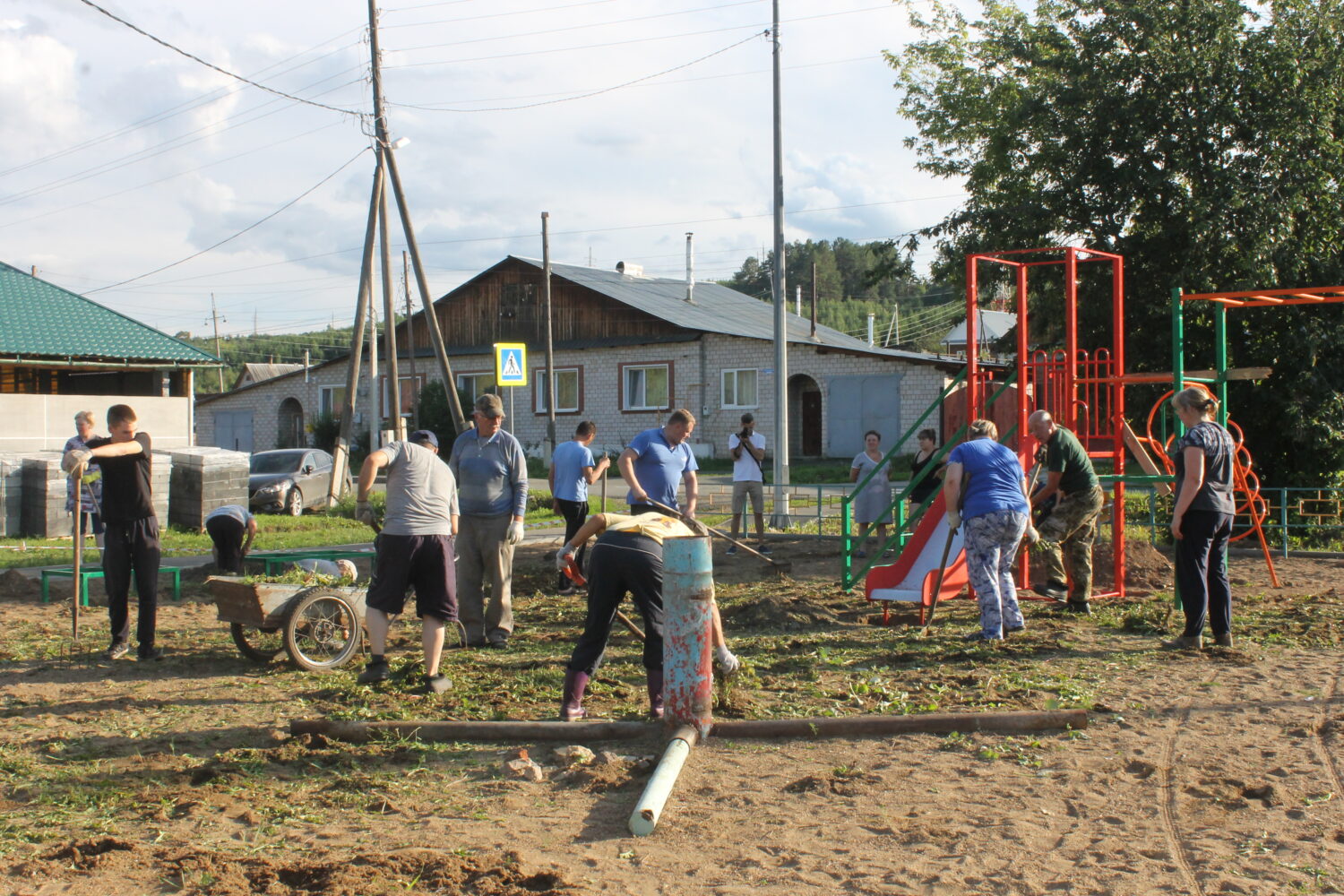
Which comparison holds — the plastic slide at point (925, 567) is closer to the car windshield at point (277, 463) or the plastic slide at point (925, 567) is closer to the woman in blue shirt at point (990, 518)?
the woman in blue shirt at point (990, 518)

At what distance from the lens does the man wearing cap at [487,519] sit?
27.7ft

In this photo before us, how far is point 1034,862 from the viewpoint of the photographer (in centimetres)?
418

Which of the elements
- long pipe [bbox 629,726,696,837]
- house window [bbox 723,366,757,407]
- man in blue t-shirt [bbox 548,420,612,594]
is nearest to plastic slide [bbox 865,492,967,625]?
man in blue t-shirt [bbox 548,420,612,594]

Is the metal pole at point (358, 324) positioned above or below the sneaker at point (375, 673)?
above

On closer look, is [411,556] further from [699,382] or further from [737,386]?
[699,382]

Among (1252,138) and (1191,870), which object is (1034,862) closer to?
(1191,870)

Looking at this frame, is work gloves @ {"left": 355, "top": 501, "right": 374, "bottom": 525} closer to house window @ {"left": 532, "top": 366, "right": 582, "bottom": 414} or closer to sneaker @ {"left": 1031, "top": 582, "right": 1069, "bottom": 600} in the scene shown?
sneaker @ {"left": 1031, "top": 582, "right": 1069, "bottom": 600}

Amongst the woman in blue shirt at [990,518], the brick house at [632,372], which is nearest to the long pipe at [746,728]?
the woman in blue shirt at [990,518]

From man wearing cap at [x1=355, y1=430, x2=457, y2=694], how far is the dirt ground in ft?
1.05

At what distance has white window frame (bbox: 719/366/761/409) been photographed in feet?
115

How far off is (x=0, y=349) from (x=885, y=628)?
702 inches

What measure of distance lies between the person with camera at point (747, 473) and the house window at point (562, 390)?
23.5 m

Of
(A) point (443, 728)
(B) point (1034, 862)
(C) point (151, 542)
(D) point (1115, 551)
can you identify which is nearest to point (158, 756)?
(A) point (443, 728)

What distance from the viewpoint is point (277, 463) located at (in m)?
22.1
